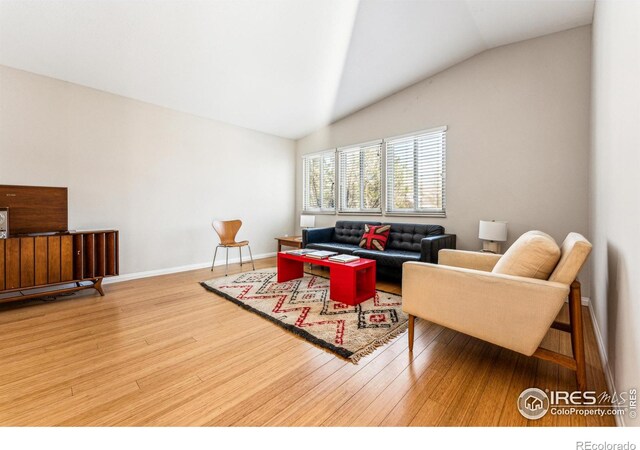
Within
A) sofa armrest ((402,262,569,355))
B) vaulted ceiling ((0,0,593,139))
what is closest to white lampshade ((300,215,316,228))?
vaulted ceiling ((0,0,593,139))

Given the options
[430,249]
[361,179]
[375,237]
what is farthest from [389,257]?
[361,179]

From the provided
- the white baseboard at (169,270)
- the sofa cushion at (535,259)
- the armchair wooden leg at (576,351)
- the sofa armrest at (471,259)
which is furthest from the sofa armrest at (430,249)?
the white baseboard at (169,270)

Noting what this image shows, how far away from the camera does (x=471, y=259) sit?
2350 millimetres

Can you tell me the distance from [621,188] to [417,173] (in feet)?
9.36

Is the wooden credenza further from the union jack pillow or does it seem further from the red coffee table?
the union jack pillow

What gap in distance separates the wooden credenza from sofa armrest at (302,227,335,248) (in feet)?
8.39

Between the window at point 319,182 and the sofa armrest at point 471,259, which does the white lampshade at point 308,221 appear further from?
the sofa armrest at point 471,259

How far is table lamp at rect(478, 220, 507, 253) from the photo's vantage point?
10.2ft

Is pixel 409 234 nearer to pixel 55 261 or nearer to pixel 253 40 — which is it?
pixel 253 40

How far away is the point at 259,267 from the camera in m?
4.73

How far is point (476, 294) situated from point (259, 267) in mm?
3678

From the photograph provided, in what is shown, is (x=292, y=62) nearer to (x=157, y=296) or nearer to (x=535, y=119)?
(x=535, y=119)

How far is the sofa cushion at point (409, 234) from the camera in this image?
3.87m
